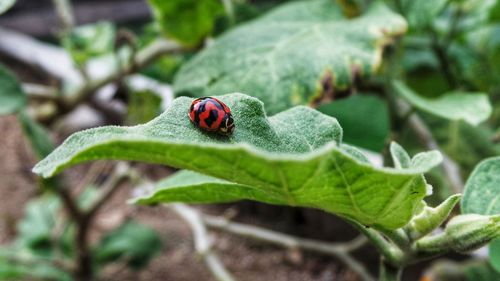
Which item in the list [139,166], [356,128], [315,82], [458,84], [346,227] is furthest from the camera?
[139,166]

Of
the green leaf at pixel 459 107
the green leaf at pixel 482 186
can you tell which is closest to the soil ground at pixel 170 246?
the green leaf at pixel 459 107

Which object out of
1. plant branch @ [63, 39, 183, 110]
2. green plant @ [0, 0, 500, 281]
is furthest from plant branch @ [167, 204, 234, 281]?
plant branch @ [63, 39, 183, 110]

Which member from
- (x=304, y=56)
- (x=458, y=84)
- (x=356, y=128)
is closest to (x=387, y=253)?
(x=304, y=56)

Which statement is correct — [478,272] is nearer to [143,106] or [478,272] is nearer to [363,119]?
[363,119]

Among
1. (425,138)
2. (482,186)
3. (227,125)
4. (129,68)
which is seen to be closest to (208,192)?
(227,125)

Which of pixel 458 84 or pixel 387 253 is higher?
pixel 458 84

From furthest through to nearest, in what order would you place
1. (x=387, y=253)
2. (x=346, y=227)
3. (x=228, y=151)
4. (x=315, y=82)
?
1. (x=346, y=227)
2. (x=315, y=82)
3. (x=387, y=253)
4. (x=228, y=151)

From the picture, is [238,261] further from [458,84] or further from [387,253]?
[387,253]
